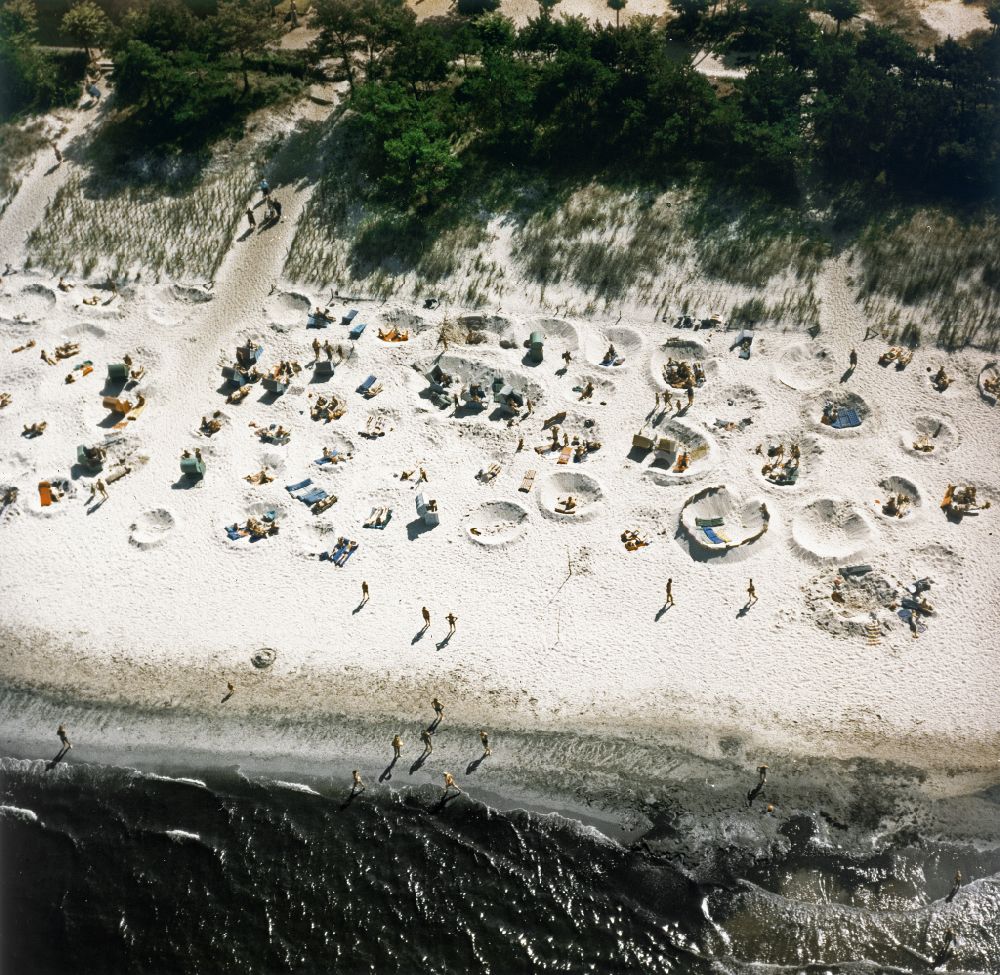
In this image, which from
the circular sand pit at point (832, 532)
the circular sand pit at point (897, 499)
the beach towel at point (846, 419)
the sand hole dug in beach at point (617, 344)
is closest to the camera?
the circular sand pit at point (832, 532)

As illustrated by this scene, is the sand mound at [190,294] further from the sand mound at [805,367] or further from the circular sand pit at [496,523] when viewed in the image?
the sand mound at [805,367]

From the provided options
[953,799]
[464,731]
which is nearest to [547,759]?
[464,731]

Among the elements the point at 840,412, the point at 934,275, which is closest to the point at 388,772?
the point at 840,412

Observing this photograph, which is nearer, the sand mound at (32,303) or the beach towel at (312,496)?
the beach towel at (312,496)

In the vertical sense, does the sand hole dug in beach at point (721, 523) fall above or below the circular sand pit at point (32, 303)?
below

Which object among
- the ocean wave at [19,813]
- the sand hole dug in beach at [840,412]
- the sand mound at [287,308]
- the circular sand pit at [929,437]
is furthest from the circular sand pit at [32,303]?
the circular sand pit at [929,437]

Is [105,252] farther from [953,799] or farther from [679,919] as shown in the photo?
[953,799]
